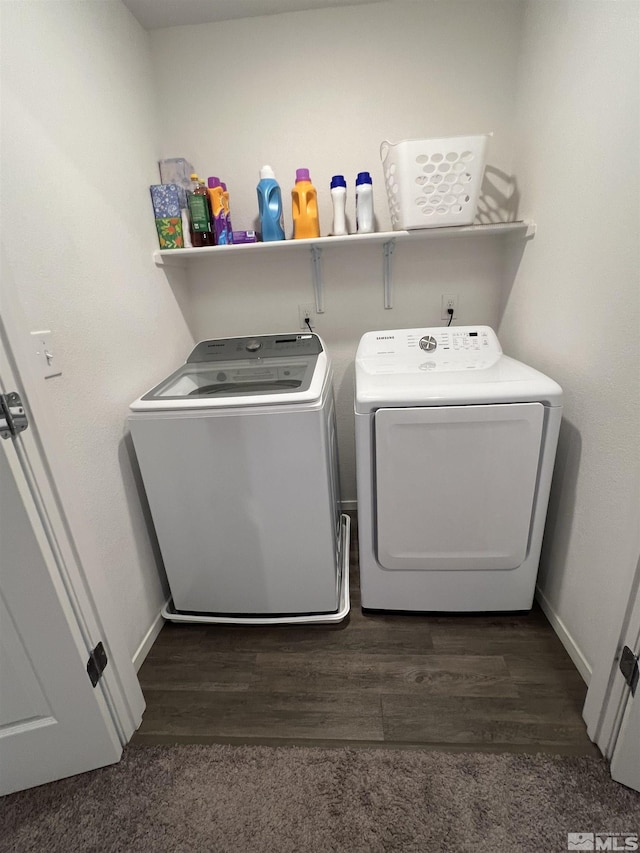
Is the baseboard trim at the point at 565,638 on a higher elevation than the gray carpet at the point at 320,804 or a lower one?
higher

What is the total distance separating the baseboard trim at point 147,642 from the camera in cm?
148

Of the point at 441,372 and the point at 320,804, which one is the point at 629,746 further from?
the point at 441,372

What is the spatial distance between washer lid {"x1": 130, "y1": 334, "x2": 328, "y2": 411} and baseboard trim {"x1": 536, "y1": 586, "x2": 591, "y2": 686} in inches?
48.5

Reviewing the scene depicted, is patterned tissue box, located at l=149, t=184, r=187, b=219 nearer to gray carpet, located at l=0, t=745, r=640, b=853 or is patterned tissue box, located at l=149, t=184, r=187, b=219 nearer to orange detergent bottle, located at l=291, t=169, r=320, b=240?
orange detergent bottle, located at l=291, t=169, r=320, b=240

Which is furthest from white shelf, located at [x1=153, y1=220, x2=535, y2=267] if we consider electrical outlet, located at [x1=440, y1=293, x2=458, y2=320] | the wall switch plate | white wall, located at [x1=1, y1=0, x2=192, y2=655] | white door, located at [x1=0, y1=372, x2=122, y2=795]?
white door, located at [x1=0, y1=372, x2=122, y2=795]

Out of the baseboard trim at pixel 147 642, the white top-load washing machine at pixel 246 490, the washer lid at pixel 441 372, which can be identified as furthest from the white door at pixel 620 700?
the baseboard trim at pixel 147 642

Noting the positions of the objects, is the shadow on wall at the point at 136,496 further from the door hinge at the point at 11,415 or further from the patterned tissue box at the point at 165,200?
the patterned tissue box at the point at 165,200

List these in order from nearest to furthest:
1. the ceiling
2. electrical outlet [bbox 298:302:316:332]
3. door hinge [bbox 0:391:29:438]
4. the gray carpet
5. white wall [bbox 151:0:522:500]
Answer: door hinge [bbox 0:391:29:438] → the gray carpet → the ceiling → white wall [bbox 151:0:522:500] → electrical outlet [bbox 298:302:316:332]

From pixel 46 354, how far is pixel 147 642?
1.14 meters

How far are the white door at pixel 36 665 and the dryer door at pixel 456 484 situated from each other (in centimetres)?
98

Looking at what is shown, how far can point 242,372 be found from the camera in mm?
1745

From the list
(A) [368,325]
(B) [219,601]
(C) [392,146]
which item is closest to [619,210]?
(C) [392,146]

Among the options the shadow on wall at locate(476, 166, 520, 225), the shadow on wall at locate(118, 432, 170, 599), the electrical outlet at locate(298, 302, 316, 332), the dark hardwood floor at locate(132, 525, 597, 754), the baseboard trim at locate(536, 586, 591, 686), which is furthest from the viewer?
the electrical outlet at locate(298, 302, 316, 332)

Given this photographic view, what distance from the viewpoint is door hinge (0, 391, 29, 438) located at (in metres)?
0.85
